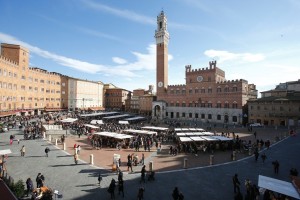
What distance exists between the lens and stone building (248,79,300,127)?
41906mm

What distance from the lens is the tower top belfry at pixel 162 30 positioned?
6475 centimetres

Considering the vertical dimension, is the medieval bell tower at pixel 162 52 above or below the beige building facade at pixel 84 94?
above

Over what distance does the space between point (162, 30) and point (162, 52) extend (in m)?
6.97

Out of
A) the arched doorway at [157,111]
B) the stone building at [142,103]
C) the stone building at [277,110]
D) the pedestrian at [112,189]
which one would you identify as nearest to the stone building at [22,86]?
the stone building at [142,103]

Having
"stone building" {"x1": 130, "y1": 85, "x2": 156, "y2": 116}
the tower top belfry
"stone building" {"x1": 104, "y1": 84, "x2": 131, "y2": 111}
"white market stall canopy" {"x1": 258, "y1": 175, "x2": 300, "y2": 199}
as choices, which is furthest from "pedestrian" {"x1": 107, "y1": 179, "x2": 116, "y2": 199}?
"stone building" {"x1": 104, "y1": 84, "x2": 131, "y2": 111}

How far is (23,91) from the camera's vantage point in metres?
53.9

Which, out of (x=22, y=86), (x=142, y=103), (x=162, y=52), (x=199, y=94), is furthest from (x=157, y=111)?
(x=22, y=86)

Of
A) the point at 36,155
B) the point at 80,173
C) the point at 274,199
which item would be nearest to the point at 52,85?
the point at 36,155

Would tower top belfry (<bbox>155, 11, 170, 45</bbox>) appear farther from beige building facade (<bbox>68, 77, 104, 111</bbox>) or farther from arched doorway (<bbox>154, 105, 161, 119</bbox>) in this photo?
beige building facade (<bbox>68, 77, 104, 111</bbox>)

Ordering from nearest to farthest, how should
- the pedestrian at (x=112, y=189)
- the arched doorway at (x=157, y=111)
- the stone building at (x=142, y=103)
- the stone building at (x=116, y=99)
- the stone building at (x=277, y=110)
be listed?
the pedestrian at (x=112, y=189) < the stone building at (x=277, y=110) < the arched doorway at (x=157, y=111) < the stone building at (x=142, y=103) < the stone building at (x=116, y=99)

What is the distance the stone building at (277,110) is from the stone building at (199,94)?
3049mm

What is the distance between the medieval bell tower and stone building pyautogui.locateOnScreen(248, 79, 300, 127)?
2745cm

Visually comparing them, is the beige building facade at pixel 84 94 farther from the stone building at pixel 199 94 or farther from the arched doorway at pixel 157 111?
the stone building at pixel 199 94

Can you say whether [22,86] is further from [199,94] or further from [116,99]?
[199,94]
